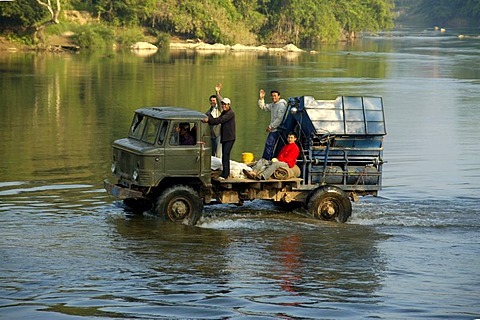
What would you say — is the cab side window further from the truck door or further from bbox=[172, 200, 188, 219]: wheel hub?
bbox=[172, 200, 188, 219]: wheel hub

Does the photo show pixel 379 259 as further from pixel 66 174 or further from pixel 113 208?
pixel 66 174

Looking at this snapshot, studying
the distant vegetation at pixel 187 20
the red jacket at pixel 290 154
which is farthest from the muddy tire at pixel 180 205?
the distant vegetation at pixel 187 20

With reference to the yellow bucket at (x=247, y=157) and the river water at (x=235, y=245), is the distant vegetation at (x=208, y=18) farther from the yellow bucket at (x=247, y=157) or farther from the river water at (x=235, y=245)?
the yellow bucket at (x=247, y=157)

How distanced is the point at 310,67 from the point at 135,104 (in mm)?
32928

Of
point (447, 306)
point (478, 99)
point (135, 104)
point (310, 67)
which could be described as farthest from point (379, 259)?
point (310, 67)

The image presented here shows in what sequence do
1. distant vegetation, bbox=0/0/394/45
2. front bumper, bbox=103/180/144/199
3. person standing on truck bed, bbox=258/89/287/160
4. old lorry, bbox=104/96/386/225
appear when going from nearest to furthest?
front bumper, bbox=103/180/144/199 → old lorry, bbox=104/96/386/225 → person standing on truck bed, bbox=258/89/287/160 → distant vegetation, bbox=0/0/394/45

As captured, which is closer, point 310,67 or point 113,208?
point 113,208

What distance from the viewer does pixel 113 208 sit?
19.2 meters

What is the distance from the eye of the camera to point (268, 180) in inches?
707

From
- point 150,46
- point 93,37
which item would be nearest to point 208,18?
point 150,46

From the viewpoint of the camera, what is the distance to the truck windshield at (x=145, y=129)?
57.8 ft

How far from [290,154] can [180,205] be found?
2.20 m

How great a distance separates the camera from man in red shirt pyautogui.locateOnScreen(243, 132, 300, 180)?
18.0 meters

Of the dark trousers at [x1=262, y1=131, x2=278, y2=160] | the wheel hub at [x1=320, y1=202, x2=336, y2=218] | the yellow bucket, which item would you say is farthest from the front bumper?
the wheel hub at [x1=320, y1=202, x2=336, y2=218]
